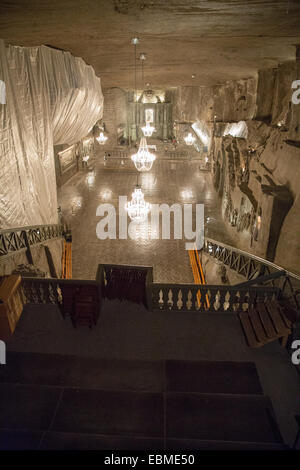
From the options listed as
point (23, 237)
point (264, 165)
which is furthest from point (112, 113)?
point (23, 237)

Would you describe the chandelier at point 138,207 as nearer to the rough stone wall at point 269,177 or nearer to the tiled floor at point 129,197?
the tiled floor at point 129,197

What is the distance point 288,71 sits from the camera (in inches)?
354

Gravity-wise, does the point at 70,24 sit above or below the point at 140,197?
above

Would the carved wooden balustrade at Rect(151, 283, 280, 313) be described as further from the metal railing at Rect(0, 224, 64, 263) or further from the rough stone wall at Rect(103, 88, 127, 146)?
the rough stone wall at Rect(103, 88, 127, 146)

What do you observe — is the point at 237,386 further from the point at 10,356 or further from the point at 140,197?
the point at 140,197

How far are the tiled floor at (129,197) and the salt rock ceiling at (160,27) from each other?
6583 mm

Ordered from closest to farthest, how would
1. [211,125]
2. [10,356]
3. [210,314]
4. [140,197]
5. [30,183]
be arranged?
[10,356] < [210,314] < [30,183] < [140,197] < [211,125]

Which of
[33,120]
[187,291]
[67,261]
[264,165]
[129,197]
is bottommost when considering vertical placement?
[67,261]

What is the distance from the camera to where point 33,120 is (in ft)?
23.2

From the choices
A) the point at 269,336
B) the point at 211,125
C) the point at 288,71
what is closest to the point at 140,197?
the point at 269,336

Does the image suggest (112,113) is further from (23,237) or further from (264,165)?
(23,237)

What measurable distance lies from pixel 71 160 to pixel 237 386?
19.2m

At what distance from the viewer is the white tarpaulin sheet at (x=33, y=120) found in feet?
20.3

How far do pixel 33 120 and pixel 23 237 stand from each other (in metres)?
3.07
